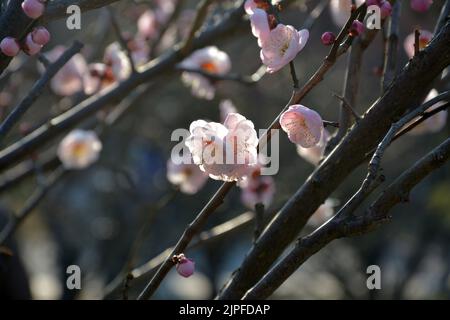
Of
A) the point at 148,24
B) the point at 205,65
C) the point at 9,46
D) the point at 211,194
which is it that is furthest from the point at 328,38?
the point at 211,194

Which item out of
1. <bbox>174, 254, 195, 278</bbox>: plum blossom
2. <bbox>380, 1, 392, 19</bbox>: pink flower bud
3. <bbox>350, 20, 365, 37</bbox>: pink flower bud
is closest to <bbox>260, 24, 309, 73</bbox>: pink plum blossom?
<bbox>350, 20, 365, 37</bbox>: pink flower bud

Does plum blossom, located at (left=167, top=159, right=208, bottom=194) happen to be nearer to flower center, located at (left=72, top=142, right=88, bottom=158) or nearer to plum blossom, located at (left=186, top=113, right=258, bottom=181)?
flower center, located at (left=72, top=142, right=88, bottom=158)

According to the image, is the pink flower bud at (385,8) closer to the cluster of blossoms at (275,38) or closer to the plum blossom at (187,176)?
the cluster of blossoms at (275,38)

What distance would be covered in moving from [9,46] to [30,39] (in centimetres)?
10

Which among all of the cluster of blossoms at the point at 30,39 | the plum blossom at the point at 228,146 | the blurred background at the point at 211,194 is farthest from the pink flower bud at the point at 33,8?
the blurred background at the point at 211,194

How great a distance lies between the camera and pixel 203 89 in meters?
3.05

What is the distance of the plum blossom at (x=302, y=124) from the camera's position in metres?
1.54

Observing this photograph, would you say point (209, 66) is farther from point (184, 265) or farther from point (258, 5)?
point (184, 265)

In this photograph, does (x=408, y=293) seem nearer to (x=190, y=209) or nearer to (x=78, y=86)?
(x=190, y=209)

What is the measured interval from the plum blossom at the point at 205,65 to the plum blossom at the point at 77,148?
536mm

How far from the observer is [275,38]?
1.62 meters

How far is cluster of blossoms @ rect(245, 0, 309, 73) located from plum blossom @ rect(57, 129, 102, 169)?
168cm

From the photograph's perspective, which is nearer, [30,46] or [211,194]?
[30,46]

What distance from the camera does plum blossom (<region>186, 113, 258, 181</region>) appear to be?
1.54m
